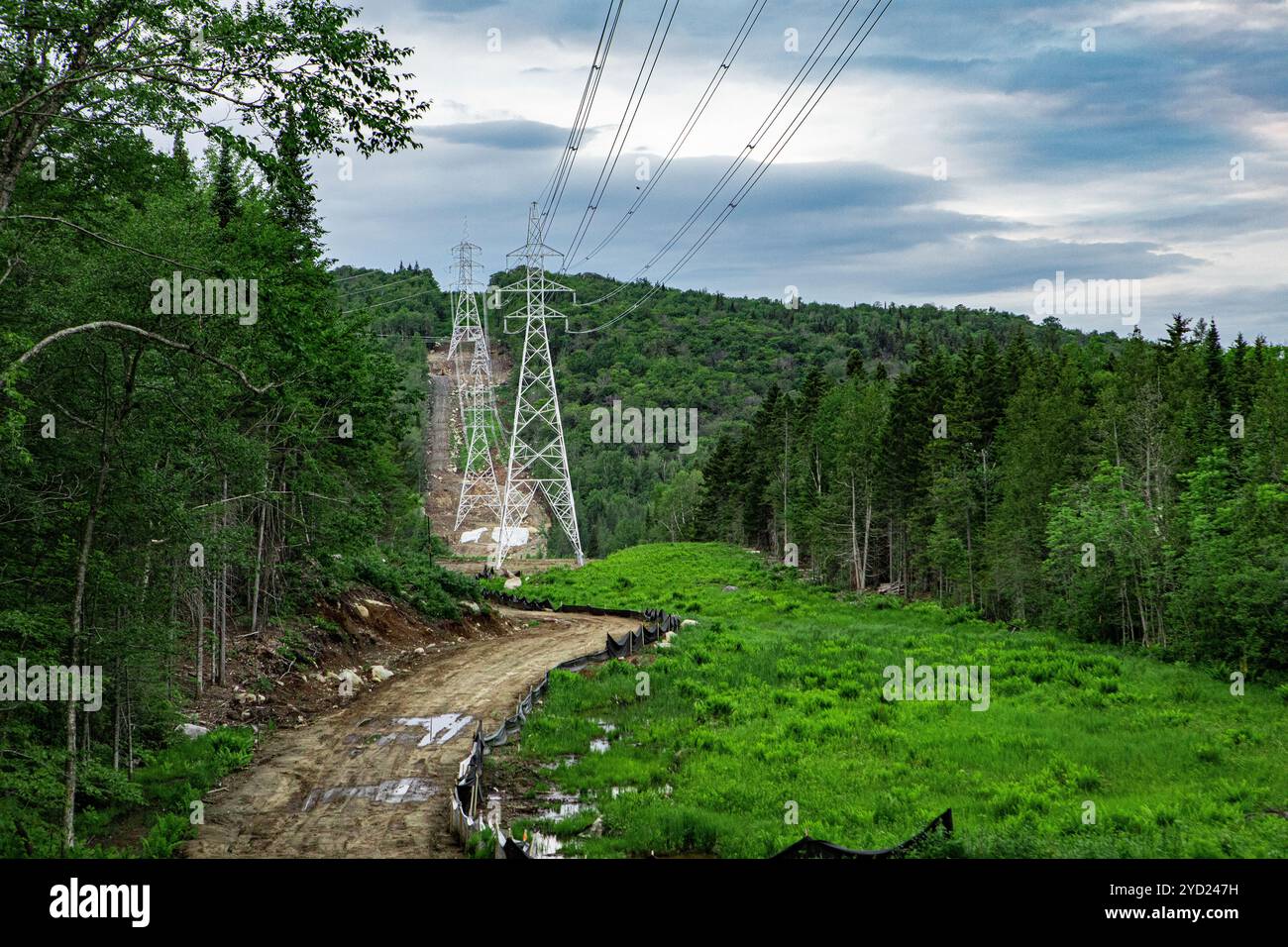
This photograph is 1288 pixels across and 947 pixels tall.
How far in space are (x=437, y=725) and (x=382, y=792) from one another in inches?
198

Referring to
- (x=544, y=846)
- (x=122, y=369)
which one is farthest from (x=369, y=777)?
(x=122, y=369)

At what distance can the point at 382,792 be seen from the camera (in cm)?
1473

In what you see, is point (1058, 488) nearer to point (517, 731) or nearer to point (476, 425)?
point (517, 731)

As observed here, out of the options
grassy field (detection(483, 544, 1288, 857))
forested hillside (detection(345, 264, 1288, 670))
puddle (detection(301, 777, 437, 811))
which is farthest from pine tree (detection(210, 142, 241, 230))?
puddle (detection(301, 777, 437, 811))

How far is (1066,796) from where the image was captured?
14281 millimetres

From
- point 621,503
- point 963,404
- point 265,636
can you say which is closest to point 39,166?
point 265,636

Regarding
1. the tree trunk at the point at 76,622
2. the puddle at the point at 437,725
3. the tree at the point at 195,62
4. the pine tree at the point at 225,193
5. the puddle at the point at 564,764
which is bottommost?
the puddle at the point at 437,725

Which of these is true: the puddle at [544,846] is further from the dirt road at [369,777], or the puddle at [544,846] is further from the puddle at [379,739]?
the puddle at [379,739]

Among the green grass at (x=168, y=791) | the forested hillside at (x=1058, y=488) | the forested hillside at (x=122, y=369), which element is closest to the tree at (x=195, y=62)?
the forested hillside at (x=122, y=369)

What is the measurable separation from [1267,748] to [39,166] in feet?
85.3

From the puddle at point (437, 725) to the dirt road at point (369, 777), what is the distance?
0.02 meters

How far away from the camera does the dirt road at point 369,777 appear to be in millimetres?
12383
